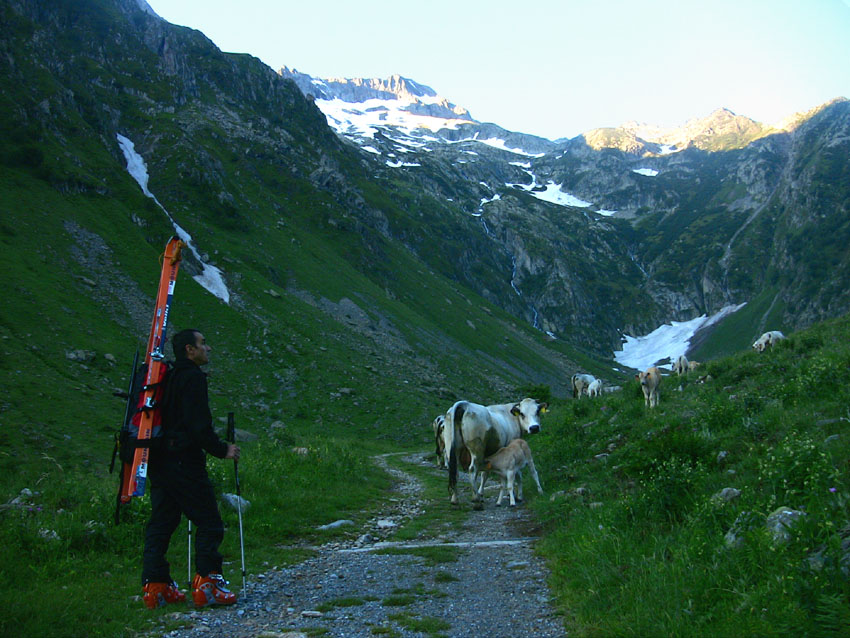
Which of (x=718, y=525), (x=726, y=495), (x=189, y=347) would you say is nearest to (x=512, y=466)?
(x=726, y=495)

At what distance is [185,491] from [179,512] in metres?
0.39

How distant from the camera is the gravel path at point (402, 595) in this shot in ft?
19.5

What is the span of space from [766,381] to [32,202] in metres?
62.3

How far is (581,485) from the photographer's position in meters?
12.4

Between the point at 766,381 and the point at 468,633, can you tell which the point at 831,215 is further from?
the point at 468,633

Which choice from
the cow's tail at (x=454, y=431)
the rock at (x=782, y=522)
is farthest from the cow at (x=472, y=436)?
the rock at (x=782, y=522)

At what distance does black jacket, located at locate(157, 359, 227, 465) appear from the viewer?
7102mm

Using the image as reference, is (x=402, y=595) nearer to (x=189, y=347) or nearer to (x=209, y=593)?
(x=209, y=593)

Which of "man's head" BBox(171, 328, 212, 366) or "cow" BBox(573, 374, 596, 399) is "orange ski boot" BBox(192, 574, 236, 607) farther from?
"cow" BBox(573, 374, 596, 399)

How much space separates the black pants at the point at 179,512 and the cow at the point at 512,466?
8.71 m

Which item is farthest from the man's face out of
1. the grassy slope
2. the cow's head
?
the cow's head

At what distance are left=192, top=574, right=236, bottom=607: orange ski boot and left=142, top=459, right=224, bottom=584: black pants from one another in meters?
0.10

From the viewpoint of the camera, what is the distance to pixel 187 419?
714 cm

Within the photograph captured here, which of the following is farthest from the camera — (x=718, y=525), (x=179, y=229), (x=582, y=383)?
(x=179, y=229)
